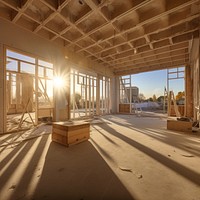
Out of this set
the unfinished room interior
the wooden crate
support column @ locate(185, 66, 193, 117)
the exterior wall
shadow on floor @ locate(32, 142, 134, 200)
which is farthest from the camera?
the wooden crate

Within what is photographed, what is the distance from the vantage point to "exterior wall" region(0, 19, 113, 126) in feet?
13.5

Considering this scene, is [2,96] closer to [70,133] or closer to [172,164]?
[70,133]

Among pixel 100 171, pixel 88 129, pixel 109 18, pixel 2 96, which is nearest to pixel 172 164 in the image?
pixel 100 171

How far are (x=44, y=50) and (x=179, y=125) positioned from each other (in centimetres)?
641

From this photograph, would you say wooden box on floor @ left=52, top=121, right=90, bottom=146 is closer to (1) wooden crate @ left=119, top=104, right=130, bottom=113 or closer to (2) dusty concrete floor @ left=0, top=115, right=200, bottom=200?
(2) dusty concrete floor @ left=0, top=115, right=200, bottom=200

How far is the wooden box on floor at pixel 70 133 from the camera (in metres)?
2.82

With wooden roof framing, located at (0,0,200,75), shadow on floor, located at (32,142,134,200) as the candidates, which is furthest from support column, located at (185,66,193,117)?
shadow on floor, located at (32,142,134,200)

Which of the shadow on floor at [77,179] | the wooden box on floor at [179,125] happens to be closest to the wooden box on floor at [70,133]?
the shadow on floor at [77,179]

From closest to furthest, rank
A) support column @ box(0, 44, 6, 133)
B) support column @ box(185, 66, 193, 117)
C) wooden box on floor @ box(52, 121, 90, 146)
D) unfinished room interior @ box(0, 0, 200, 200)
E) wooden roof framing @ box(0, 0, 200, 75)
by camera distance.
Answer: unfinished room interior @ box(0, 0, 200, 200), wooden box on floor @ box(52, 121, 90, 146), wooden roof framing @ box(0, 0, 200, 75), support column @ box(0, 44, 6, 133), support column @ box(185, 66, 193, 117)

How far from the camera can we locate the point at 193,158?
2.29 meters

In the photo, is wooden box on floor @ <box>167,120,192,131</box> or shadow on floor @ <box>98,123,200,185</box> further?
wooden box on floor @ <box>167,120,192,131</box>

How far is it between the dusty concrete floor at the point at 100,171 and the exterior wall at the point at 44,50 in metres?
2.76

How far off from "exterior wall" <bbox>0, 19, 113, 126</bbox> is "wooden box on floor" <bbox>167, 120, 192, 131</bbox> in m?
4.98

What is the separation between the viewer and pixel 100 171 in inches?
73.4
